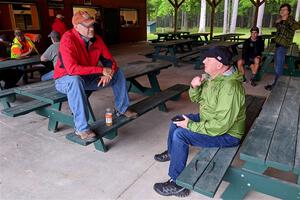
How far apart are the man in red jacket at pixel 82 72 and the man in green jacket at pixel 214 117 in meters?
0.91

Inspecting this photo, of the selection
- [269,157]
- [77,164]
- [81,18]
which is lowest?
[77,164]

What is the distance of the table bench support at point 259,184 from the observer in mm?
1768

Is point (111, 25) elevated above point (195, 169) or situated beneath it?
elevated above

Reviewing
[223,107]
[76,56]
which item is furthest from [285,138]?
[76,56]

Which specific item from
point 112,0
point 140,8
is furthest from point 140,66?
point 140,8

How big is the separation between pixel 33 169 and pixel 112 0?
12.1 meters

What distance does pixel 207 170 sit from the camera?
5.90 ft

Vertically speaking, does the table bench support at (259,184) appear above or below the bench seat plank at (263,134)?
below

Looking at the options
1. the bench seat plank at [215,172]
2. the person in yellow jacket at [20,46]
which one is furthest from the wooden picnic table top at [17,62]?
the bench seat plank at [215,172]

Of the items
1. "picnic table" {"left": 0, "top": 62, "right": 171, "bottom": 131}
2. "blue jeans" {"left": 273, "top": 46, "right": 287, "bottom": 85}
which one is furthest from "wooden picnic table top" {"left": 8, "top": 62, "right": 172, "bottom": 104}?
"blue jeans" {"left": 273, "top": 46, "right": 287, "bottom": 85}

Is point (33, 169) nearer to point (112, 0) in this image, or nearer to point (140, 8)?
point (112, 0)

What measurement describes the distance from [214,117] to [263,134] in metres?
0.38

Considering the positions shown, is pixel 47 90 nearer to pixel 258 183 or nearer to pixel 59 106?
pixel 59 106

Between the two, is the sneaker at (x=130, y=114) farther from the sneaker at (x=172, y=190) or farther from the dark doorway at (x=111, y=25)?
the dark doorway at (x=111, y=25)
